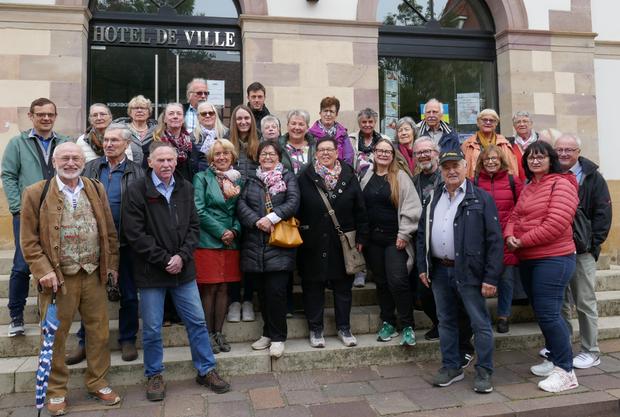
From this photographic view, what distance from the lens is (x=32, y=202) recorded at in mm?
3514

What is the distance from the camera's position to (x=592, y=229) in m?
4.38

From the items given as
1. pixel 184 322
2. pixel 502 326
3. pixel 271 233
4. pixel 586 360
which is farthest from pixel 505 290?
pixel 184 322

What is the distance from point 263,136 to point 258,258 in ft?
4.48

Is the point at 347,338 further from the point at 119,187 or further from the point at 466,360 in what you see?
the point at 119,187

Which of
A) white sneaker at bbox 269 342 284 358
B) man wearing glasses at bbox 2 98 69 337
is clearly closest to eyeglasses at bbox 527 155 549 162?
white sneaker at bbox 269 342 284 358

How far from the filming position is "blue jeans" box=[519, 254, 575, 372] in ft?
12.7

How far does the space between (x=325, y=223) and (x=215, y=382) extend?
1.66 meters

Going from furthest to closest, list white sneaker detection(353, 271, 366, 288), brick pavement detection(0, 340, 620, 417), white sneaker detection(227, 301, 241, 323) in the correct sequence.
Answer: white sneaker detection(353, 271, 366, 288)
white sneaker detection(227, 301, 241, 323)
brick pavement detection(0, 340, 620, 417)

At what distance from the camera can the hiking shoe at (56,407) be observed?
11.6ft

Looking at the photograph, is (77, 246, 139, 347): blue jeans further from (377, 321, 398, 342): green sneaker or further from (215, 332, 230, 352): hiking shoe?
(377, 321, 398, 342): green sneaker

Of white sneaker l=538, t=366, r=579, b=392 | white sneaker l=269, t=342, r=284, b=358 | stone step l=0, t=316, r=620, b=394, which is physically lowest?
white sneaker l=538, t=366, r=579, b=392

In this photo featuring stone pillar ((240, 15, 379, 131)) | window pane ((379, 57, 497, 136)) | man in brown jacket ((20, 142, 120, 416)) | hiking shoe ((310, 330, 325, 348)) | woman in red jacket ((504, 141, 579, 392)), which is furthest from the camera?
window pane ((379, 57, 497, 136))

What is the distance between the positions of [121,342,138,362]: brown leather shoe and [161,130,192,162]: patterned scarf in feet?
5.79

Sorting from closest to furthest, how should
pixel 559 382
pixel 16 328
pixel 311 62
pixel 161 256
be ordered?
pixel 161 256
pixel 559 382
pixel 16 328
pixel 311 62
